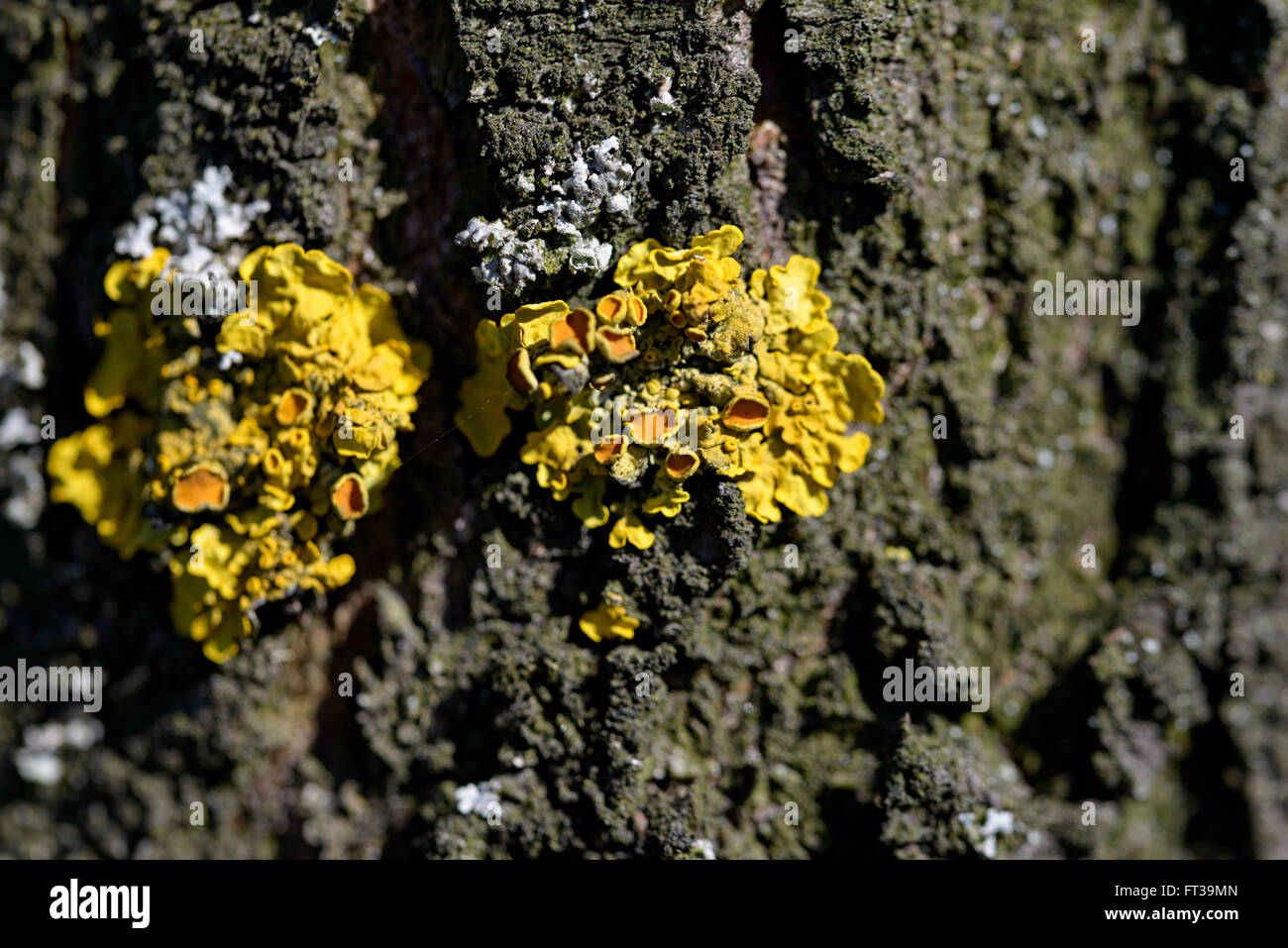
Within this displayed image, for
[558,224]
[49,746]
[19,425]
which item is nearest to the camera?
[558,224]

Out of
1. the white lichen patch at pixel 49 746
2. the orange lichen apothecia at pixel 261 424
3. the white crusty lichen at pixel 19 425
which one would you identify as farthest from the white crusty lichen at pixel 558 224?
the white lichen patch at pixel 49 746

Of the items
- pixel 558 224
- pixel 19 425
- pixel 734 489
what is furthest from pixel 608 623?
pixel 19 425

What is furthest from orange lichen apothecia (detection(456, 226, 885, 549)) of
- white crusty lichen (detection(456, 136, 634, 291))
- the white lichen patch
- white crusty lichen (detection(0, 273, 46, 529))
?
the white lichen patch

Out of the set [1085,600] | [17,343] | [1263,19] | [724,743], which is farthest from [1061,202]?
[17,343]

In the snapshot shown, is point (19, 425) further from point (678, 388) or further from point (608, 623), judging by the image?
point (678, 388)

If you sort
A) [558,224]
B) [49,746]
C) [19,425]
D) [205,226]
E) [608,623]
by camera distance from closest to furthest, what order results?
1. [558,224]
2. [608,623]
3. [205,226]
4. [19,425]
5. [49,746]

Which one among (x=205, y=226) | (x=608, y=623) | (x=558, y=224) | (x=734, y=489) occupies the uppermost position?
(x=205, y=226)

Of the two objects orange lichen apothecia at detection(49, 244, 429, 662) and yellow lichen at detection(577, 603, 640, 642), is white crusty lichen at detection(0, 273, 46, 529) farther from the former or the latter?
yellow lichen at detection(577, 603, 640, 642)
